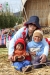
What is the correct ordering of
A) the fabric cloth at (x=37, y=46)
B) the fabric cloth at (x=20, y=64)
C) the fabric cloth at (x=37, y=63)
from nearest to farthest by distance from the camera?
the fabric cloth at (x=20, y=64)
the fabric cloth at (x=37, y=63)
the fabric cloth at (x=37, y=46)

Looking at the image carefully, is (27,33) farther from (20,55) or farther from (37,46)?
(20,55)

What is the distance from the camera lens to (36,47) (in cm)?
482

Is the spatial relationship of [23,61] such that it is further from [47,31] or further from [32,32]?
[47,31]

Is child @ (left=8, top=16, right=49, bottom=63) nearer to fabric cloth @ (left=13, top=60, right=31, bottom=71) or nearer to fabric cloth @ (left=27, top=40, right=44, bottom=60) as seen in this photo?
fabric cloth @ (left=27, top=40, right=44, bottom=60)

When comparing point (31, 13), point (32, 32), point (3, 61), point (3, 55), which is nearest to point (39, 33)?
point (32, 32)

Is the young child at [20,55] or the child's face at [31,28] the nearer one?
the young child at [20,55]

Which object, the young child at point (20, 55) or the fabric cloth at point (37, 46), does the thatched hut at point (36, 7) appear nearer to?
the fabric cloth at point (37, 46)

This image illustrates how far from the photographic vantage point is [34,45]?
15.8ft

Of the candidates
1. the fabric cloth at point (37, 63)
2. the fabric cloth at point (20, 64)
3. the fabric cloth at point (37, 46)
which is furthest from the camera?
the fabric cloth at point (37, 46)

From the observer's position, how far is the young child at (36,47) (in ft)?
15.4

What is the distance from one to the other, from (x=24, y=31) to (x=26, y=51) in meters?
0.34

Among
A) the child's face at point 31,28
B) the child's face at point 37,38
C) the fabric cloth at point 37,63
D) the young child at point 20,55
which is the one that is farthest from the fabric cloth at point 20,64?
the child's face at point 31,28

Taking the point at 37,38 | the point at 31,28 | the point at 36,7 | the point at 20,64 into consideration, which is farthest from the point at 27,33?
the point at 36,7

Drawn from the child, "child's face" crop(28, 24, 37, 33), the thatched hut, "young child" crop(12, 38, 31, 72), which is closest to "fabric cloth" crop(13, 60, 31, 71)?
"young child" crop(12, 38, 31, 72)
